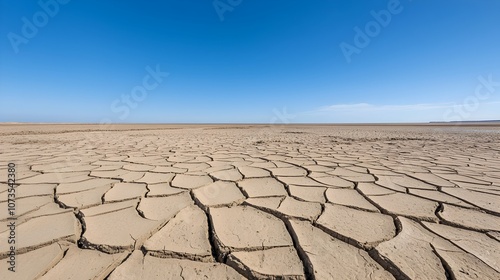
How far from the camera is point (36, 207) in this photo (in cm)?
123

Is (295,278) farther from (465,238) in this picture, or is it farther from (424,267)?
(465,238)

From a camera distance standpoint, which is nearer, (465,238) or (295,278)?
(295,278)

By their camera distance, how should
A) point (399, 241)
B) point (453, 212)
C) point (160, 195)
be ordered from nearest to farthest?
point (399, 241) < point (453, 212) < point (160, 195)

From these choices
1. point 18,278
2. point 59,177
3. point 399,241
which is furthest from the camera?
point 59,177

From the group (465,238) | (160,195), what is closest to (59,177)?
(160,195)

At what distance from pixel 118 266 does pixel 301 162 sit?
81.3 inches

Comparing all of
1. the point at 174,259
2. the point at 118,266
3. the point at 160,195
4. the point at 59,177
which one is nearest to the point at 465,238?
the point at 174,259

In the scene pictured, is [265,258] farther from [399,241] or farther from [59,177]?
[59,177]

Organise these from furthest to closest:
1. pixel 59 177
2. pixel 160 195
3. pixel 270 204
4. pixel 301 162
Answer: pixel 301 162, pixel 59 177, pixel 160 195, pixel 270 204

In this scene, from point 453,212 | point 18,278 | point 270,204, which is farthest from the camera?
point 270,204

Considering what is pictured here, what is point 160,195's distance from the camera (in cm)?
142

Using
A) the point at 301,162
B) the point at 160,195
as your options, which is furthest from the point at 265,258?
the point at 301,162

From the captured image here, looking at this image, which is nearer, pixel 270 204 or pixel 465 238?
pixel 465 238

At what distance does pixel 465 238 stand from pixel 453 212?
31 centimetres
